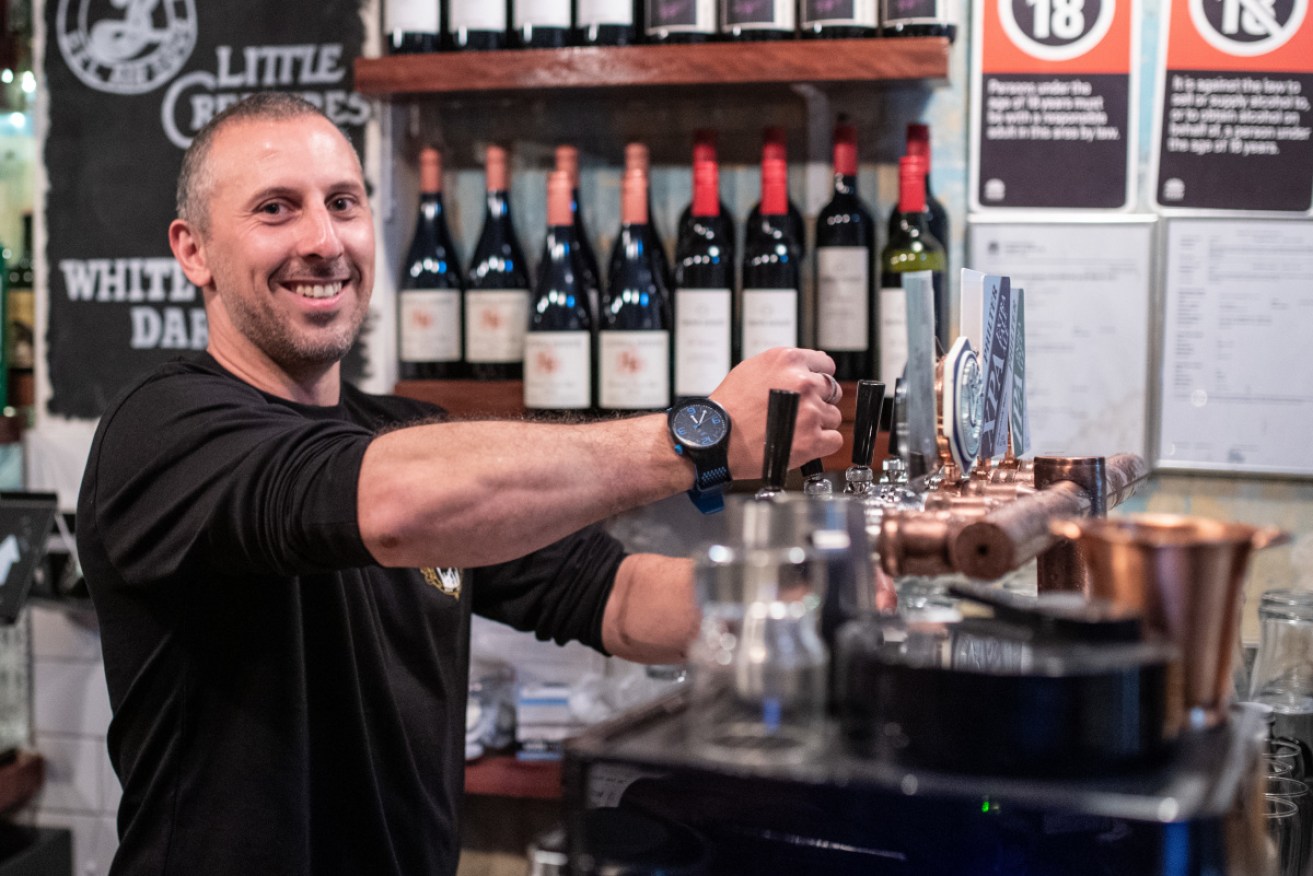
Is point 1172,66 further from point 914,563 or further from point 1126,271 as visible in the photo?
point 914,563

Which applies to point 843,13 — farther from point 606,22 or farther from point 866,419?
point 866,419

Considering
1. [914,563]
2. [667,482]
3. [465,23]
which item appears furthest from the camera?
[465,23]

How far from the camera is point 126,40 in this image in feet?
Answer: 7.39

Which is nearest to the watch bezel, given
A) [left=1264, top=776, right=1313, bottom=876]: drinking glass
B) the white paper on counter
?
[left=1264, top=776, right=1313, bottom=876]: drinking glass

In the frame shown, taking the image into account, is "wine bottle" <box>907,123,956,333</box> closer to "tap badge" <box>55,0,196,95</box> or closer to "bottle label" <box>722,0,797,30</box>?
"bottle label" <box>722,0,797,30</box>

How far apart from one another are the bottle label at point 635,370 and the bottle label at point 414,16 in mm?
568

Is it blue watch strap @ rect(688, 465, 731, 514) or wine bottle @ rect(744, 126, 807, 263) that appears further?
wine bottle @ rect(744, 126, 807, 263)

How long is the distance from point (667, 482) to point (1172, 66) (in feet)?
4.55

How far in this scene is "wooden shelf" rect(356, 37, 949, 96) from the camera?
178 centimetres

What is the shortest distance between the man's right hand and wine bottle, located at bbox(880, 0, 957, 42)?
0.97 meters

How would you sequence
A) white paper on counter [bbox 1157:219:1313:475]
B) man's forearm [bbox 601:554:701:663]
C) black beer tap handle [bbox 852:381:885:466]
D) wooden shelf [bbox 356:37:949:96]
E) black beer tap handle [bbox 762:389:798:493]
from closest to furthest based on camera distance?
black beer tap handle [bbox 762:389:798:493]
black beer tap handle [bbox 852:381:885:466]
man's forearm [bbox 601:554:701:663]
wooden shelf [bbox 356:37:949:96]
white paper on counter [bbox 1157:219:1313:475]

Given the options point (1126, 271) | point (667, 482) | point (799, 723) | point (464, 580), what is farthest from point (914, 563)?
point (1126, 271)

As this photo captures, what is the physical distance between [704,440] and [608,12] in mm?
1098

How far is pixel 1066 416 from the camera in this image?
204 centimetres
